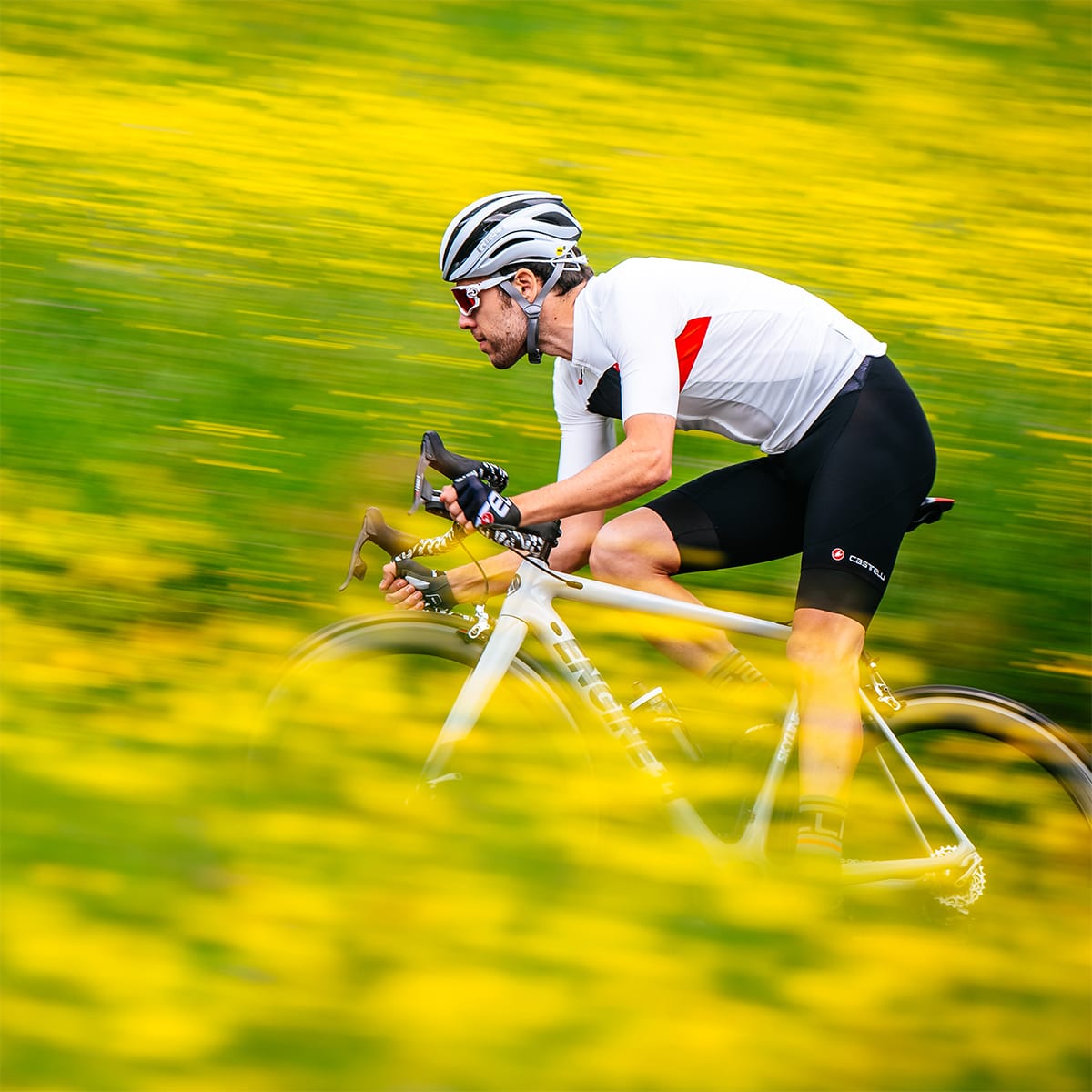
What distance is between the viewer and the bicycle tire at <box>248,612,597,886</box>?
2.57 m

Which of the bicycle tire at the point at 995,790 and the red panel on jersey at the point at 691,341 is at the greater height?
the red panel on jersey at the point at 691,341

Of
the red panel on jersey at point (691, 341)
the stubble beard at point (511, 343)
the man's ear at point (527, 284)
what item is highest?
the man's ear at point (527, 284)

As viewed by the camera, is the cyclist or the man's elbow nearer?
the man's elbow

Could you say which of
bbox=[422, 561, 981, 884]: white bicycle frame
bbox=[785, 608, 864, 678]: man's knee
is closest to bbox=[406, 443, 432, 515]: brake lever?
bbox=[422, 561, 981, 884]: white bicycle frame

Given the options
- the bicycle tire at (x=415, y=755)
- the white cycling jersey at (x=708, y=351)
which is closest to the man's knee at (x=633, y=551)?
the white cycling jersey at (x=708, y=351)

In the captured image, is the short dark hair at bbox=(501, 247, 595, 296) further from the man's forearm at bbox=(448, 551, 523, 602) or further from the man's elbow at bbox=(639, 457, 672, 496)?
the man's forearm at bbox=(448, 551, 523, 602)

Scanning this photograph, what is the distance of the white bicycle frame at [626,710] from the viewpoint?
3.29m

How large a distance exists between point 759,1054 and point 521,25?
8.75 meters

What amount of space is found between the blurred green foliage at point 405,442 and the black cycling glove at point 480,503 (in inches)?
30.7

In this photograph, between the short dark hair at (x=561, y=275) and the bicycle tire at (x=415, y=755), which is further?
the short dark hair at (x=561, y=275)

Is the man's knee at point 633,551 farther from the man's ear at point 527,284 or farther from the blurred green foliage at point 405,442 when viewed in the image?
the blurred green foliage at point 405,442

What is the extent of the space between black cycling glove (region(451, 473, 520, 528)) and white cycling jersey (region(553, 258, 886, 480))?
360mm

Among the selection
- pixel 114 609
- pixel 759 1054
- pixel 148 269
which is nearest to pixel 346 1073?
pixel 759 1054

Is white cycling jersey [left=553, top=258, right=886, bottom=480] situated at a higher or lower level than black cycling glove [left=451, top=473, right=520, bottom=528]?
higher
